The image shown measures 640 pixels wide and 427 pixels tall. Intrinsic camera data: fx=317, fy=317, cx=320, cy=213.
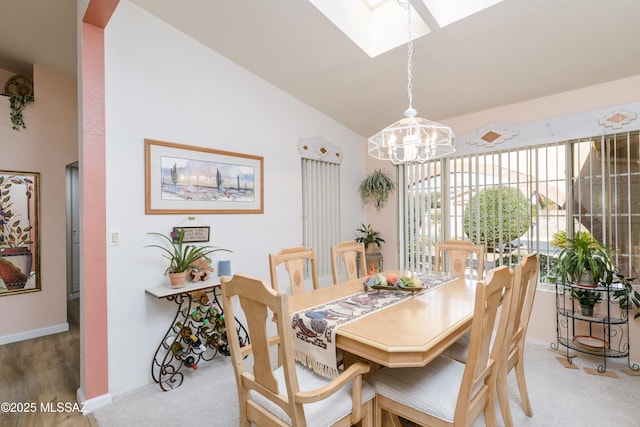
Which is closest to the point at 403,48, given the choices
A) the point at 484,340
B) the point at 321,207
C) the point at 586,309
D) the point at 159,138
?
the point at 321,207

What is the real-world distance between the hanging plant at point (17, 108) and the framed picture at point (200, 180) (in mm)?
2018

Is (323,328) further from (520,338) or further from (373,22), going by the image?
(373,22)

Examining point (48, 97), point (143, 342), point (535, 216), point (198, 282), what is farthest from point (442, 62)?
point (48, 97)

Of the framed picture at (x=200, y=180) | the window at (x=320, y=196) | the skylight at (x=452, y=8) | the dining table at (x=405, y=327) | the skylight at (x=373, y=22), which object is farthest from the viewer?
the window at (x=320, y=196)

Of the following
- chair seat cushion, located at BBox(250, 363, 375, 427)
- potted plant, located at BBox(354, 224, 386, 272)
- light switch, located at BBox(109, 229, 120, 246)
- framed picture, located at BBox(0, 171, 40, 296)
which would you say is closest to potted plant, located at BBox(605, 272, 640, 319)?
potted plant, located at BBox(354, 224, 386, 272)

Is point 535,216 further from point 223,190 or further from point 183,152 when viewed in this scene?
point 183,152

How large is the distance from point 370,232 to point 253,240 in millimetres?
1903

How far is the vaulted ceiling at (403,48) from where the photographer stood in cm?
→ 231

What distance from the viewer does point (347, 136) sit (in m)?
4.45

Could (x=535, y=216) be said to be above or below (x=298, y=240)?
above

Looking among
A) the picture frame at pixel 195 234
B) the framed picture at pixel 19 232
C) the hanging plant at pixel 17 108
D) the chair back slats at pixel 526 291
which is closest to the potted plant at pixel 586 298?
the chair back slats at pixel 526 291

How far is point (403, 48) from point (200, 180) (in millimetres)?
2170

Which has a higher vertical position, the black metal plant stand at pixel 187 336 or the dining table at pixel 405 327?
the dining table at pixel 405 327

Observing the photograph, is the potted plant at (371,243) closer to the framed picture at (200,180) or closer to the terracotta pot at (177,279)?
the framed picture at (200,180)
